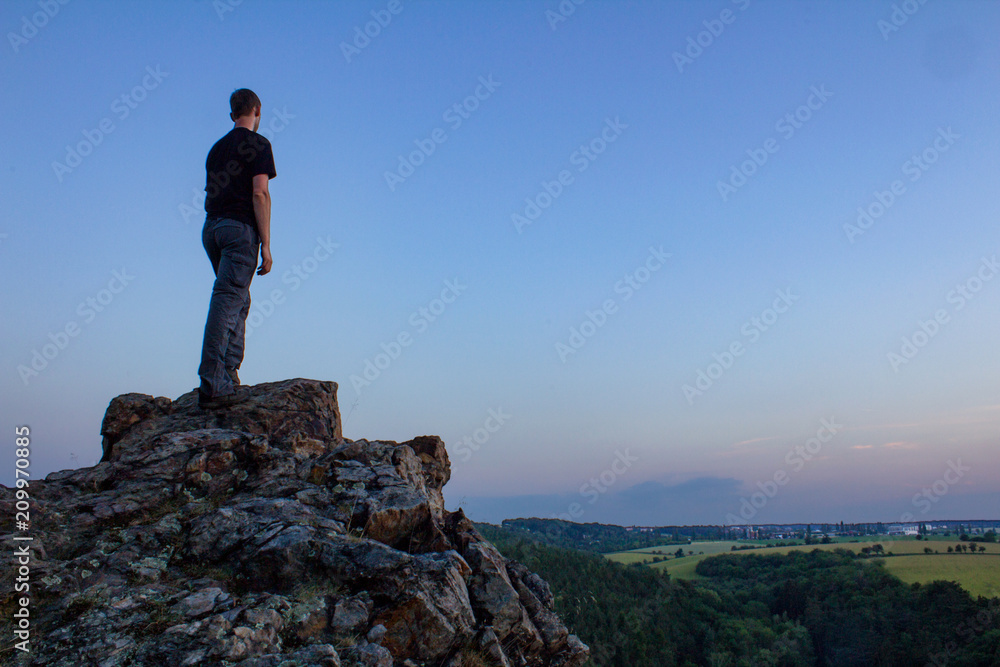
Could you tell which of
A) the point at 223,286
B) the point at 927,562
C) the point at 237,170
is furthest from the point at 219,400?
the point at 927,562

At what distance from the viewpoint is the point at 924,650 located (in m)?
84.9

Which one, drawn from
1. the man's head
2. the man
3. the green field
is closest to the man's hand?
the man

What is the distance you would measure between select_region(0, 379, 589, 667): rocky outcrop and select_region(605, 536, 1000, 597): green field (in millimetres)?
131095

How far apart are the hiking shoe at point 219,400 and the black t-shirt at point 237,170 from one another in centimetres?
284

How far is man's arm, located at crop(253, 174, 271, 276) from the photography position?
9398mm

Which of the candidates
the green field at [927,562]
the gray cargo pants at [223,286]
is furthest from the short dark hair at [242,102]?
the green field at [927,562]

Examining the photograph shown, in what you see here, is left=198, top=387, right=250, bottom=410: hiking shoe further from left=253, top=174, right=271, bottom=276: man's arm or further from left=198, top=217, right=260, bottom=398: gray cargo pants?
left=253, top=174, right=271, bottom=276: man's arm

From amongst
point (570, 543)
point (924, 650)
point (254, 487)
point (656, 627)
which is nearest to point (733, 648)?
point (656, 627)

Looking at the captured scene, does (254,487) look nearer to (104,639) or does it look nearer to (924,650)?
(104,639)

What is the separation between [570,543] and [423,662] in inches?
7112

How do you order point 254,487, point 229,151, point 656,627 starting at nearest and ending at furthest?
1. point 254,487
2. point 229,151
3. point 656,627

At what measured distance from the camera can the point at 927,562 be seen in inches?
5295

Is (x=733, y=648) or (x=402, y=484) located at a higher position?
(x=402, y=484)

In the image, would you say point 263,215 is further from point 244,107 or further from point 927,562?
point 927,562
